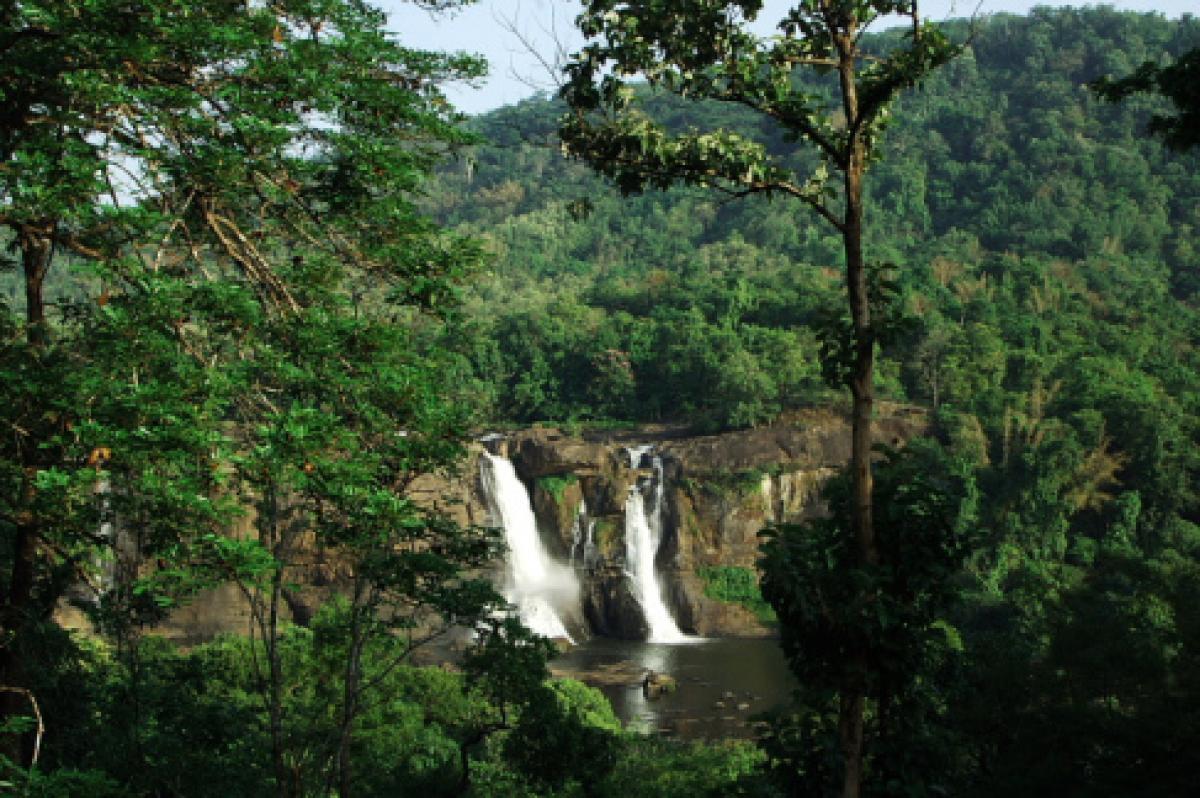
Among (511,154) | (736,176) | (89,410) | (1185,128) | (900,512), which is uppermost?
(511,154)

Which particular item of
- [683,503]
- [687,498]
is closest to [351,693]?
[683,503]

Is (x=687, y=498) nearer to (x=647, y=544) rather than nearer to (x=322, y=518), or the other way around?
(x=647, y=544)

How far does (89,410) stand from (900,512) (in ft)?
14.1

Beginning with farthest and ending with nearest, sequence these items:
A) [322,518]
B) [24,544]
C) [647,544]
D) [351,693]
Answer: [647,544]
[351,693]
[24,544]
[322,518]

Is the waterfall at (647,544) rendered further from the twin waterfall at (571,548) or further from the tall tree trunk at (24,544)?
the tall tree trunk at (24,544)

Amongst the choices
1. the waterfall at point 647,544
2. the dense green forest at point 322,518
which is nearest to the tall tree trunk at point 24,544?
the dense green forest at point 322,518

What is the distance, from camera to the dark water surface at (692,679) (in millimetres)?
25359

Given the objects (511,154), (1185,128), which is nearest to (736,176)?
(1185,128)

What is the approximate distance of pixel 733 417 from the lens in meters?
40.7

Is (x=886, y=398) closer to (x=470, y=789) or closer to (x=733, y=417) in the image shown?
(x=733, y=417)

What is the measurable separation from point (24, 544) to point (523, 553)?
1199 inches

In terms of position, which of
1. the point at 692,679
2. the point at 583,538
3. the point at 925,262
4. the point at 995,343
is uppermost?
the point at 925,262

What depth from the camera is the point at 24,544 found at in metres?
7.33

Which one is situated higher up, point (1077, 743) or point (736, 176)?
point (736, 176)
